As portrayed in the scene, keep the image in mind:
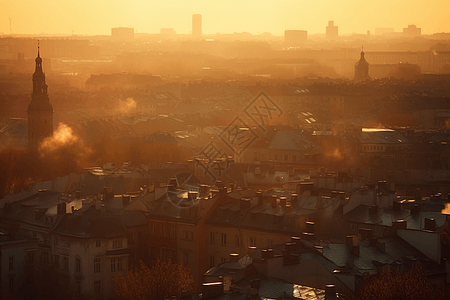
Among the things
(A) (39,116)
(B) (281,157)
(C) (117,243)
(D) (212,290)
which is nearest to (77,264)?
(C) (117,243)

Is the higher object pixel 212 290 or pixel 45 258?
pixel 212 290

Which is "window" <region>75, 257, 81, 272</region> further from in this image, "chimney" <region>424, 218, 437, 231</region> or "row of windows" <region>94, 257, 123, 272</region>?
"chimney" <region>424, 218, 437, 231</region>

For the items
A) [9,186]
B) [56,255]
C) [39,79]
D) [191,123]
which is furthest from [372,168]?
[191,123]

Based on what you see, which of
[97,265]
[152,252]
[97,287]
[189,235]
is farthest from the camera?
[152,252]

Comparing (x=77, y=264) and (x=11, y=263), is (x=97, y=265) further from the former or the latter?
(x=11, y=263)

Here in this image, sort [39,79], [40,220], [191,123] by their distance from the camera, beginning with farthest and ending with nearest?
1. [191,123]
2. [39,79]
3. [40,220]

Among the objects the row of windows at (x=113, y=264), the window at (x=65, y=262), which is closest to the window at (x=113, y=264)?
the row of windows at (x=113, y=264)

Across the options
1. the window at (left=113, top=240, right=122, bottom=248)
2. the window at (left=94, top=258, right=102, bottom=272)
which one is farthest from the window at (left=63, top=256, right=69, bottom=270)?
the window at (left=113, top=240, right=122, bottom=248)

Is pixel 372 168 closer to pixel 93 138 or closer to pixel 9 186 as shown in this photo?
pixel 9 186

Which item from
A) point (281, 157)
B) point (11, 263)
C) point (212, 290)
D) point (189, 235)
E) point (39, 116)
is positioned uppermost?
point (39, 116)

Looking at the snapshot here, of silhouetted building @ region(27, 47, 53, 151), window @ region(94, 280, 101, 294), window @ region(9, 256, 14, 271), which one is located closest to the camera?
window @ region(94, 280, 101, 294)

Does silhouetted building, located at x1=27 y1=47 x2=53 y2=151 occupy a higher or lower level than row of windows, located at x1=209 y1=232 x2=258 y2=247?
higher
